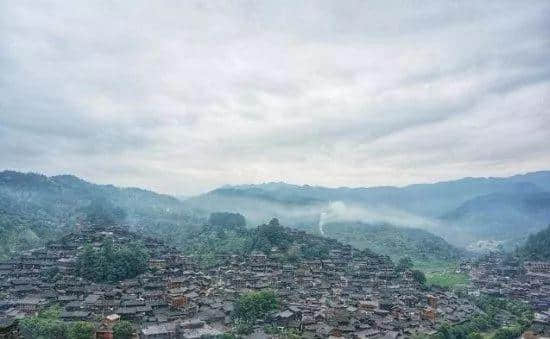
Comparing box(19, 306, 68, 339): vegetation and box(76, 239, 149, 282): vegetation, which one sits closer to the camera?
box(19, 306, 68, 339): vegetation

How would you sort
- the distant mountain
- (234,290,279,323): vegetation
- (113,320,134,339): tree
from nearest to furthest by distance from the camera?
(113,320,134,339): tree
(234,290,279,323): vegetation
the distant mountain

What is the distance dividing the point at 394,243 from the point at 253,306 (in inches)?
2387

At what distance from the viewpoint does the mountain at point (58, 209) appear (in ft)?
229

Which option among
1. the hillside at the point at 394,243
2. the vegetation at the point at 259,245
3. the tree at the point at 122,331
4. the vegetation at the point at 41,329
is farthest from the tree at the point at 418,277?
the vegetation at the point at 41,329

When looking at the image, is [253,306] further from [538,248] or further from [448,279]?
[538,248]

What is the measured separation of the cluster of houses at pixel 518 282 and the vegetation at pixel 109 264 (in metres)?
38.4

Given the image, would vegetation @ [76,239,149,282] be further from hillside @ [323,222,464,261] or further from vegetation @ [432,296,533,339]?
hillside @ [323,222,464,261]

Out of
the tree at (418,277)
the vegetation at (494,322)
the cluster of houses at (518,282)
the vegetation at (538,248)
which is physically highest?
the vegetation at (538,248)

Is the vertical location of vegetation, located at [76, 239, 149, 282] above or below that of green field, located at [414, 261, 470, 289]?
above

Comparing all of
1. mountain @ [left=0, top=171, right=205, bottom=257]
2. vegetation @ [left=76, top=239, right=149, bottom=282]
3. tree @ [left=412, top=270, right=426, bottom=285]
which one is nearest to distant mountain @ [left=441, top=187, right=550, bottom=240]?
mountain @ [left=0, top=171, right=205, bottom=257]

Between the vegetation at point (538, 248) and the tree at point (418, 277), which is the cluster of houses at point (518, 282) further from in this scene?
the tree at point (418, 277)

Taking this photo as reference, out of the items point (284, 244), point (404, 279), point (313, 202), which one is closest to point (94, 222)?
point (284, 244)

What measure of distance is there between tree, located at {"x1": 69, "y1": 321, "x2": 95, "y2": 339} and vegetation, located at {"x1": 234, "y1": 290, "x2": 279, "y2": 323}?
11343mm

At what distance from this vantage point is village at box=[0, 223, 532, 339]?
32938 millimetres
